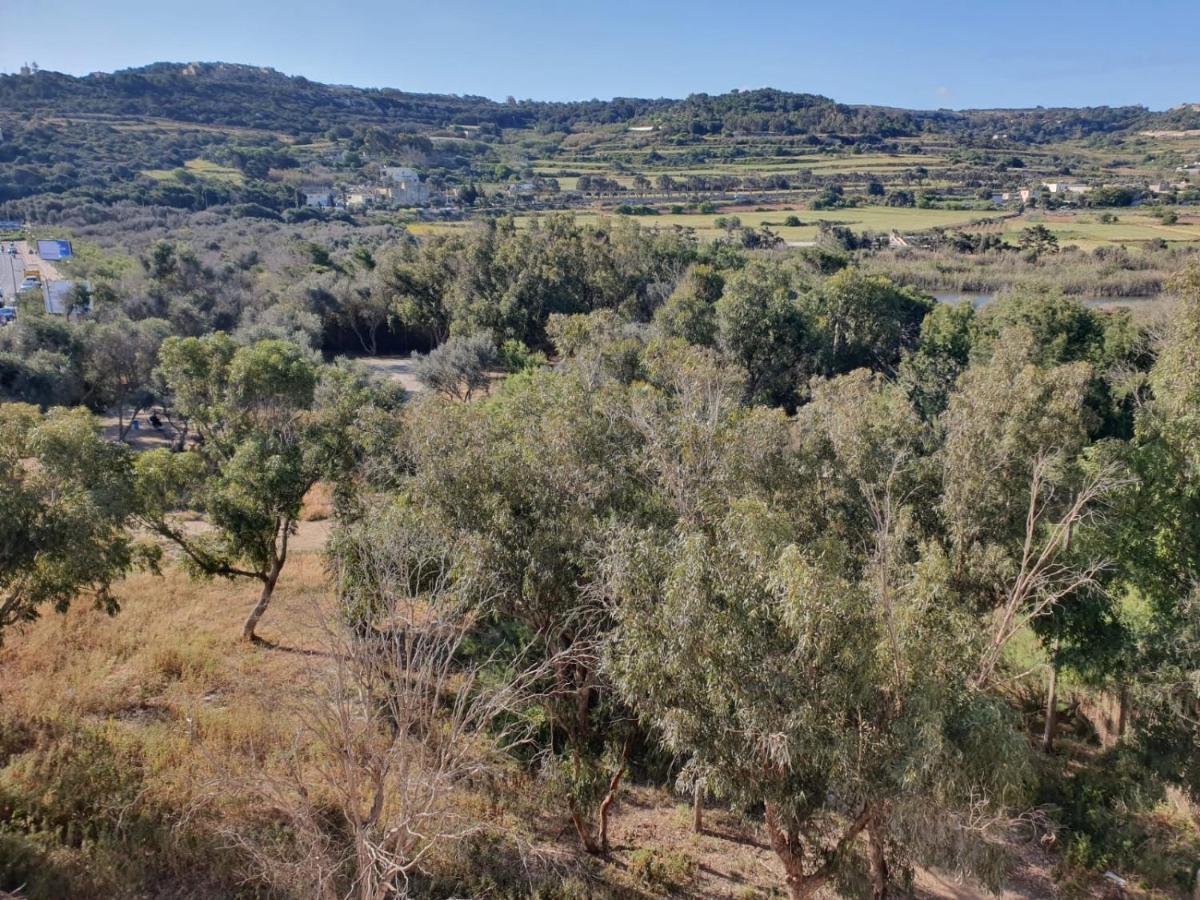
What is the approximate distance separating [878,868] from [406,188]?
80143mm

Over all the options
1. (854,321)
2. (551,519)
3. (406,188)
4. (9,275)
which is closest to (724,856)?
(551,519)

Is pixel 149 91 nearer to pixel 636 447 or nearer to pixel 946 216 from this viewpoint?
pixel 946 216

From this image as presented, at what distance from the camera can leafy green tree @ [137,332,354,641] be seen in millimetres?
12094

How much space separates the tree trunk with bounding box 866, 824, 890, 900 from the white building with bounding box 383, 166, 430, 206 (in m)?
76.3

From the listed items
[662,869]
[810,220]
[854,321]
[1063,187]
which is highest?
[1063,187]

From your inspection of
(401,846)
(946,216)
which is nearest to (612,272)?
(401,846)

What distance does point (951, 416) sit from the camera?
36.9 ft

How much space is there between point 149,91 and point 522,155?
48.2m

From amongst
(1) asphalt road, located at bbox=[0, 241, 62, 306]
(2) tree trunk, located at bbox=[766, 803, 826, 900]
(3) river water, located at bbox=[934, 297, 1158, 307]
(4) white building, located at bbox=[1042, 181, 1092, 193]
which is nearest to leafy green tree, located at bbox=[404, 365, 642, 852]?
(2) tree trunk, located at bbox=[766, 803, 826, 900]

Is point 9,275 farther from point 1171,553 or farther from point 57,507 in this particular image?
point 1171,553

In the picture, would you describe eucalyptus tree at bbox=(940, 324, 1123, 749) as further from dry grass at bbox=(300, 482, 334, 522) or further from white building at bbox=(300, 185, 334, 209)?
white building at bbox=(300, 185, 334, 209)

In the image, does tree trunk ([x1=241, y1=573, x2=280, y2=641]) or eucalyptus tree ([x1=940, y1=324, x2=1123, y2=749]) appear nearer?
eucalyptus tree ([x1=940, y1=324, x2=1123, y2=749])

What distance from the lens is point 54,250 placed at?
44656 mm

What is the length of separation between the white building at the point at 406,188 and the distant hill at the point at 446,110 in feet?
88.5
